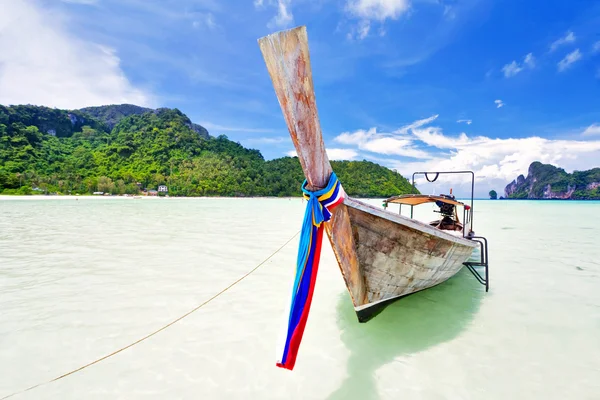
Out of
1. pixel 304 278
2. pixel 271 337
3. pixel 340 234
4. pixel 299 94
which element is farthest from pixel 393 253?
pixel 299 94

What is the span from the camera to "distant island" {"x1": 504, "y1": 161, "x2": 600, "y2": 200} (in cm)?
9362

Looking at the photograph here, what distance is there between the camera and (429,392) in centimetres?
274

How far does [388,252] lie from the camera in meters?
3.37

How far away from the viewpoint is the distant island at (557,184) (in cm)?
9362

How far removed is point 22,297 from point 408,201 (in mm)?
7512

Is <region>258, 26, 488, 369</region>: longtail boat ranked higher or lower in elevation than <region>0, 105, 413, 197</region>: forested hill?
lower

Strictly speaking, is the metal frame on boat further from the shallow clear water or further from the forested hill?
the forested hill

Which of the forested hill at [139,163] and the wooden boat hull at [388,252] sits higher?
→ the forested hill at [139,163]

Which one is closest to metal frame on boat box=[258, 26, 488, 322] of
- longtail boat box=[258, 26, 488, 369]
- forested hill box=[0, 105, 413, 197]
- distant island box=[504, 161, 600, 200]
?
longtail boat box=[258, 26, 488, 369]

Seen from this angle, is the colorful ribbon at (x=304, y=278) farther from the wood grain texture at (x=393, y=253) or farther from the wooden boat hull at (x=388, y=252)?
the wood grain texture at (x=393, y=253)

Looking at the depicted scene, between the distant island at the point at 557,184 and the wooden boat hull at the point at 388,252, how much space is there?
129018 mm

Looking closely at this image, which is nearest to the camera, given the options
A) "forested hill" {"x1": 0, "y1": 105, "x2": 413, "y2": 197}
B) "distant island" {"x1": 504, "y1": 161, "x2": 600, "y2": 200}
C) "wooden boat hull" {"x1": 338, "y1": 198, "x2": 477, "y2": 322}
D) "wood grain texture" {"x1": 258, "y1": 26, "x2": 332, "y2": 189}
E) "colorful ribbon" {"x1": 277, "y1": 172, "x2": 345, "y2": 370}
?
"wood grain texture" {"x1": 258, "y1": 26, "x2": 332, "y2": 189}

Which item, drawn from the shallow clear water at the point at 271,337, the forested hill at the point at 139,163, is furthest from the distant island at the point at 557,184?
the shallow clear water at the point at 271,337

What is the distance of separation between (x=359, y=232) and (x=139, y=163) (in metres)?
81.9
